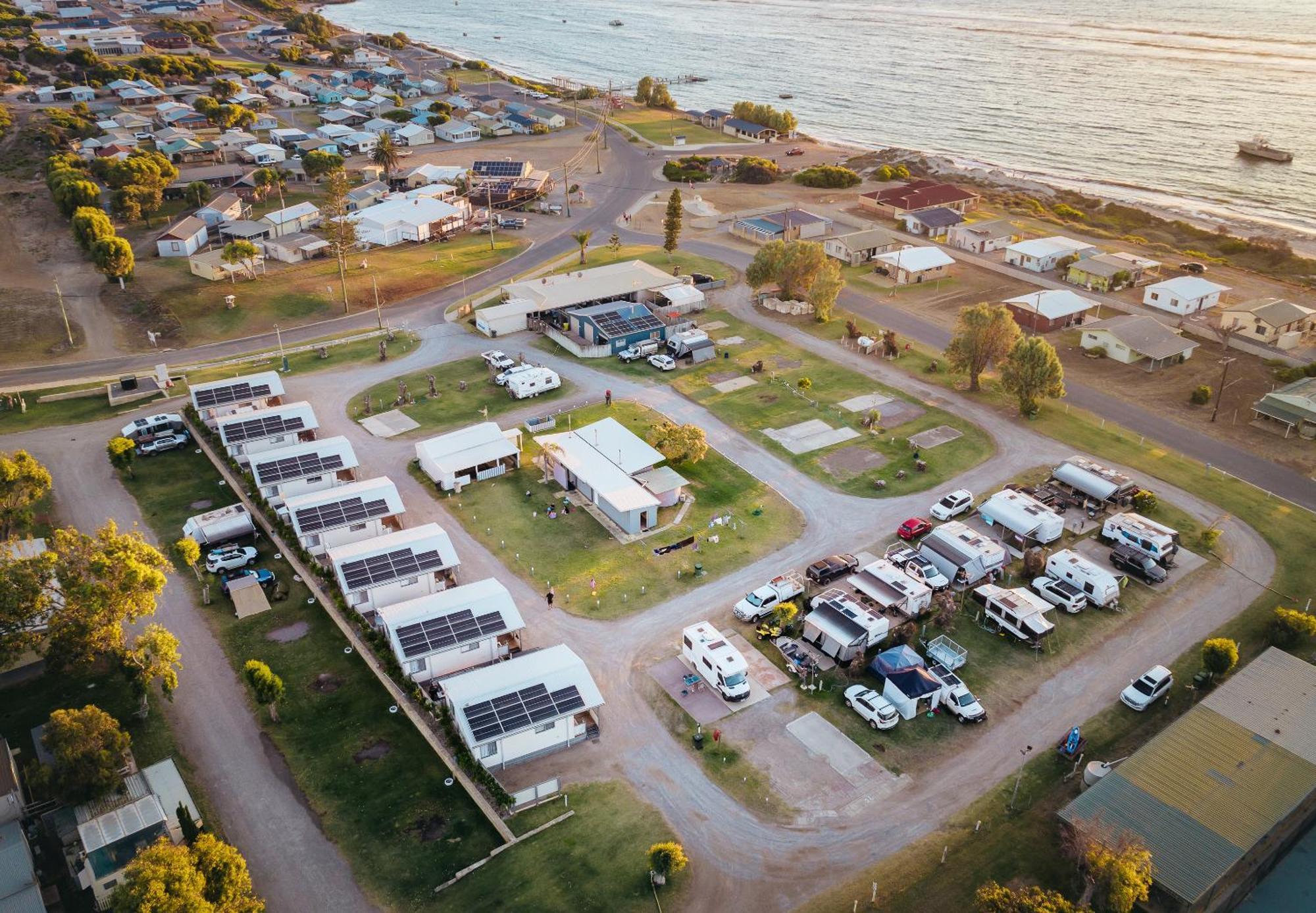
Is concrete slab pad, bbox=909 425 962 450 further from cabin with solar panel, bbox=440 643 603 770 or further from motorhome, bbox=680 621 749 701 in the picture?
cabin with solar panel, bbox=440 643 603 770

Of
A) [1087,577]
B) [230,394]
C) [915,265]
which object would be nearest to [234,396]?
[230,394]

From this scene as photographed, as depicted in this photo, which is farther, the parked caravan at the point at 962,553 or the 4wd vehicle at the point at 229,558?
the 4wd vehicle at the point at 229,558

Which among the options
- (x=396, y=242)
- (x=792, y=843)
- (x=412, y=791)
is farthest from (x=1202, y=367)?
(x=396, y=242)

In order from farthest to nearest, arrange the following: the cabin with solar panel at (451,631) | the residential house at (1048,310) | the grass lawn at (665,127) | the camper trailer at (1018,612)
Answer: the grass lawn at (665,127), the residential house at (1048,310), the camper trailer at (1018,612), the cabin with solar panel at (451,631)

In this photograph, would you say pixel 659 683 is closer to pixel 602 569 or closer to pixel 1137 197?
pixel 602 569

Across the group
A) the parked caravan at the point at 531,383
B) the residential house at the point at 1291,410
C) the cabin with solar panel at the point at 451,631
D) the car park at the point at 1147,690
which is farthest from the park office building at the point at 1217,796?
the parked caravan at the point at 531,383

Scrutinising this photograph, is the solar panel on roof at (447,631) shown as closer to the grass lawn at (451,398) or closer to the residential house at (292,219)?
the grass lawn at (451,398)

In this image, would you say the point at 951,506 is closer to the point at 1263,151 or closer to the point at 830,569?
the point at 830,569

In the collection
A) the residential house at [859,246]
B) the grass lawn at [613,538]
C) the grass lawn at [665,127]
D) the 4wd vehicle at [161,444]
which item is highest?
the residential house at [859,246]
